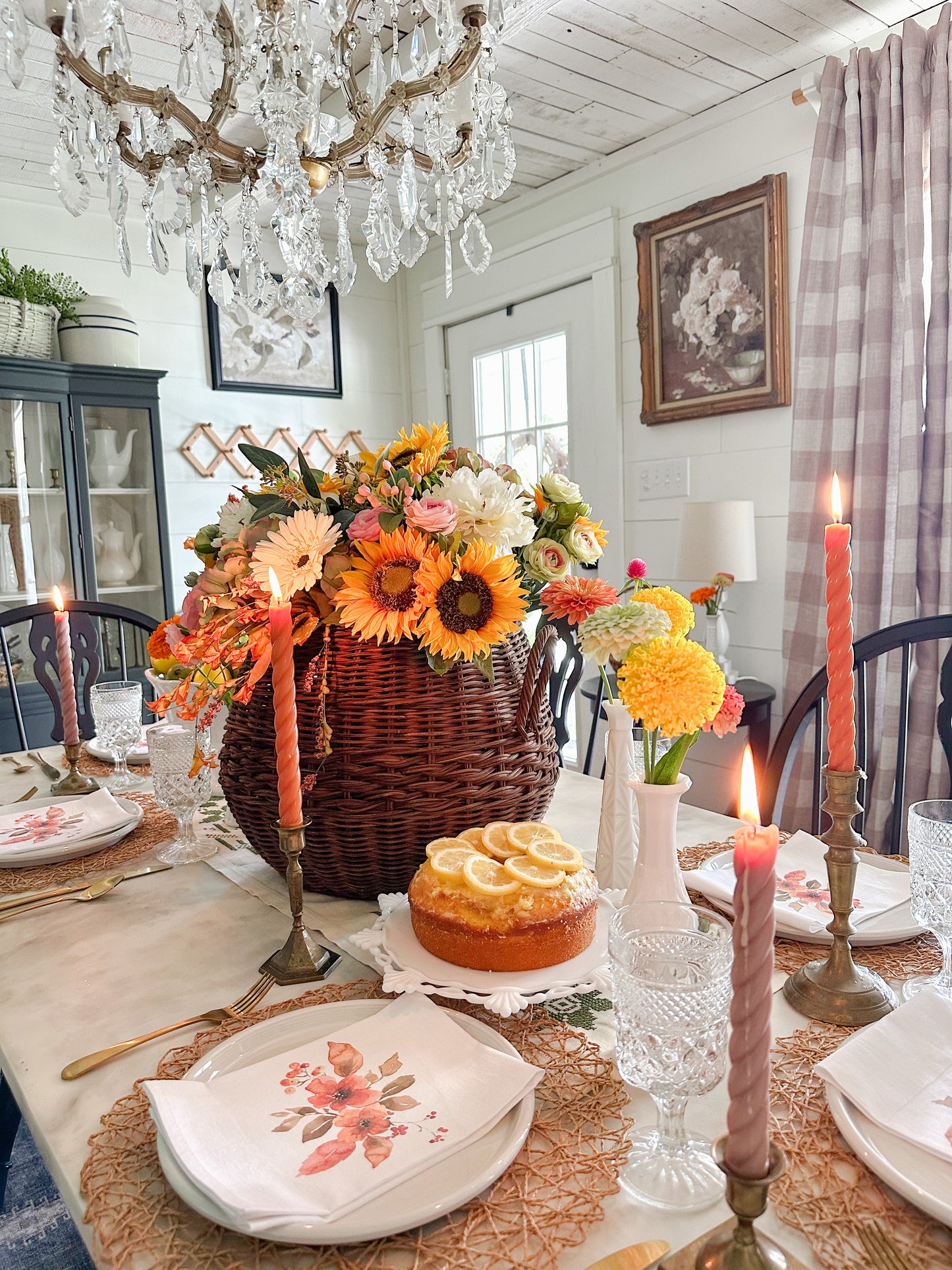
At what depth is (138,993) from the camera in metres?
0.84

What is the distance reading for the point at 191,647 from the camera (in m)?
0.92

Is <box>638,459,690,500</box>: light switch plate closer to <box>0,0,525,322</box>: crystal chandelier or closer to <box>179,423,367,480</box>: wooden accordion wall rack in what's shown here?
<box>179,423,367,480</box>: wooden accordion wall rack

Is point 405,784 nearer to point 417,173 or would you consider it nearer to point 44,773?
point 44,773

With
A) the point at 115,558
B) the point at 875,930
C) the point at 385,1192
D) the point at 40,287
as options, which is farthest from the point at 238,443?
the point at 385,1192

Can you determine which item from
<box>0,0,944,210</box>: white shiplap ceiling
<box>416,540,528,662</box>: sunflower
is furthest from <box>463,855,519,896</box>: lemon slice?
<box>0,0,944,210</box>: white shiplap ceiling

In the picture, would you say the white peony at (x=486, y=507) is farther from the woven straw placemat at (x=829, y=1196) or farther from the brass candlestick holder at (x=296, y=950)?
the woven straw placemat at (x=829, y=1196)

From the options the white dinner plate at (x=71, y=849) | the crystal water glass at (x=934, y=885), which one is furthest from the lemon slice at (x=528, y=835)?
the white dinner plate at (x=71, y=849)

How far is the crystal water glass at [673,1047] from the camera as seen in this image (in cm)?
56

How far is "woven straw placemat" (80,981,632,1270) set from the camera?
515 mm

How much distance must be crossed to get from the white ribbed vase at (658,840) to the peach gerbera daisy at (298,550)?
0.39 metres

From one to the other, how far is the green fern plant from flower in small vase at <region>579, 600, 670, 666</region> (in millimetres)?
2740

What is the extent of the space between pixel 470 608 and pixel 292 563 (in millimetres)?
190

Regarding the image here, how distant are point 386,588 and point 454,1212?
1.80ft

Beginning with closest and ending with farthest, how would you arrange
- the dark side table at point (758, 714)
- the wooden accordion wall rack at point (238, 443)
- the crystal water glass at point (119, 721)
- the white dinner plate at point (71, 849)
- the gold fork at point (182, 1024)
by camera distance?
the gold fork at point (182, 1024)
the white dinner plate at point (71, 849)
the crystal water glass at point (119, 721)
the dark side table at point (758, 714)
the wooden accordion wall rack at point (238, 443)
